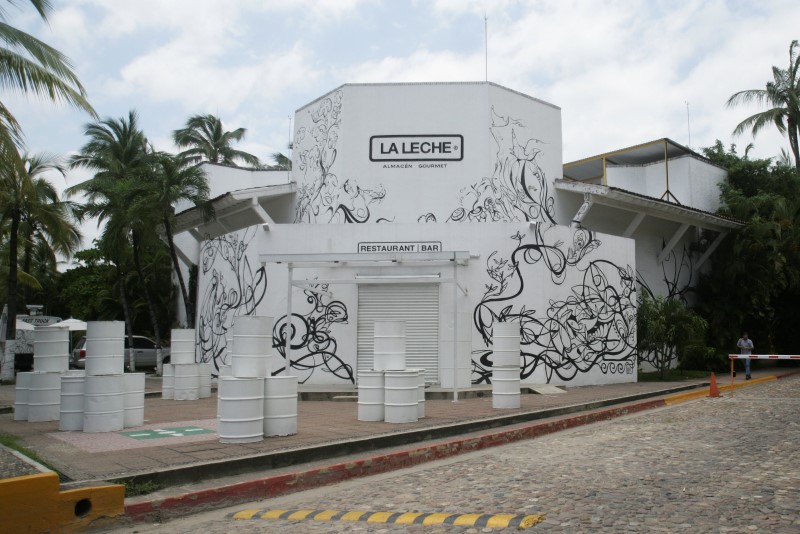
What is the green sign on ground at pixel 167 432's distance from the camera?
974cm

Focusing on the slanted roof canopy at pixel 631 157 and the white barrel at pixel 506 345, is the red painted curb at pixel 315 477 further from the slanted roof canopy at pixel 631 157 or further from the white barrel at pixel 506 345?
the slanted roof canopy at pixel 631 157

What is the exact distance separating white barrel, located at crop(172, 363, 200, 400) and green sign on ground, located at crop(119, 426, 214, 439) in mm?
4886

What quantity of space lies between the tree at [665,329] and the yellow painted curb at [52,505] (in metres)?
17.2

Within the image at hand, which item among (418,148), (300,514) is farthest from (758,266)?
(300,514)

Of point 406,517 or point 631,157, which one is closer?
point 406,517

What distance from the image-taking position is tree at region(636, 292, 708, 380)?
20.2 metres

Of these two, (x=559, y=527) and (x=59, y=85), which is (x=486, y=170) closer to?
(x=59, y=85)

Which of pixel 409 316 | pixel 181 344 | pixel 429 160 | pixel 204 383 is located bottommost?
pixel 204 383

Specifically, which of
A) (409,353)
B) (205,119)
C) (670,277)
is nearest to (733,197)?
(670,277)

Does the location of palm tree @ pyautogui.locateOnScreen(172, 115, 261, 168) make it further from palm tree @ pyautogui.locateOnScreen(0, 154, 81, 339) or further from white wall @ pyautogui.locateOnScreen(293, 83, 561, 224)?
white wall @ pyautogui.locateOnScreen(293, 83, 561, 224)

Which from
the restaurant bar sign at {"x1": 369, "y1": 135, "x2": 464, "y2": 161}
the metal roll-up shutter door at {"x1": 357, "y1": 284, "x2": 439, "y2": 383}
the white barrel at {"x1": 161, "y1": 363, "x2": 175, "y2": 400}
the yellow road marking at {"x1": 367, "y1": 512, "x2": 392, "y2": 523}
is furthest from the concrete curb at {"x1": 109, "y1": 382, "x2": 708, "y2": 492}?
the restaurant bar sign at {"x1": 369, "y1": 135, "x2": 464, "y2": 161}

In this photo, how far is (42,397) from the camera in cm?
1134

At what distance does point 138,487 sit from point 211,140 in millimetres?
40785

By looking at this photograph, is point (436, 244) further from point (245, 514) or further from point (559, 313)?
point (245, 514)
